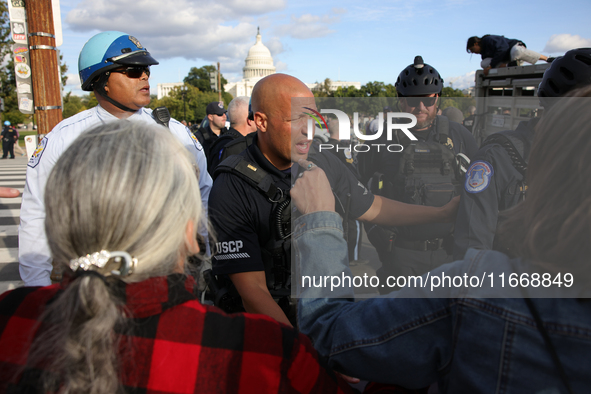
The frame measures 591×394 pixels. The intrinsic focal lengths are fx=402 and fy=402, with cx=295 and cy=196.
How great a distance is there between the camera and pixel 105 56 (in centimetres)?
260

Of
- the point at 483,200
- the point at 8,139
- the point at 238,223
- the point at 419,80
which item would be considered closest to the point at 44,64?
the point at 238,223

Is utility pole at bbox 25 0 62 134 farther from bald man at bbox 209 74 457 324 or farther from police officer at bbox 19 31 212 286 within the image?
bald man at bbox 209 74 457 324

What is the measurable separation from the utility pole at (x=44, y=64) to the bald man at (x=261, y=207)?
247cm

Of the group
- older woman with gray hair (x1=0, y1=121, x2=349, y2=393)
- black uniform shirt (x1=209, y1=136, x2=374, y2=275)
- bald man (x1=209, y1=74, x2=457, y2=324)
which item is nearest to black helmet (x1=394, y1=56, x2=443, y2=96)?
bald man (x1=209, y1=74, x2=457, y2=324)

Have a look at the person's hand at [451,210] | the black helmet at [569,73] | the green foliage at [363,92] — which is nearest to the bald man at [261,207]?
the green foliage at [363,92]

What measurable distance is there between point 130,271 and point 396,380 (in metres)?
0.81

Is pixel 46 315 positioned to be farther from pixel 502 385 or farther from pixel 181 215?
pixel 502 385

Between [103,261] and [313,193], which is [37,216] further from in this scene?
[313,193]

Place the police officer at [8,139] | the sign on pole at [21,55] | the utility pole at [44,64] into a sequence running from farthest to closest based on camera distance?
the police officer at [8,139], the sign on pole at [21,55], the utility pole at [44,64]

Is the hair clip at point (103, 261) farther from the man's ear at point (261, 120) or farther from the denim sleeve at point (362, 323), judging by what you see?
the man's ear at point (261, 120)

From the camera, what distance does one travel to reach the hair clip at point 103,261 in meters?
0.98

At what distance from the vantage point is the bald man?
2.02 metres

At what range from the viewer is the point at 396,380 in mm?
1179

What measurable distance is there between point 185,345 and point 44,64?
3646mm
